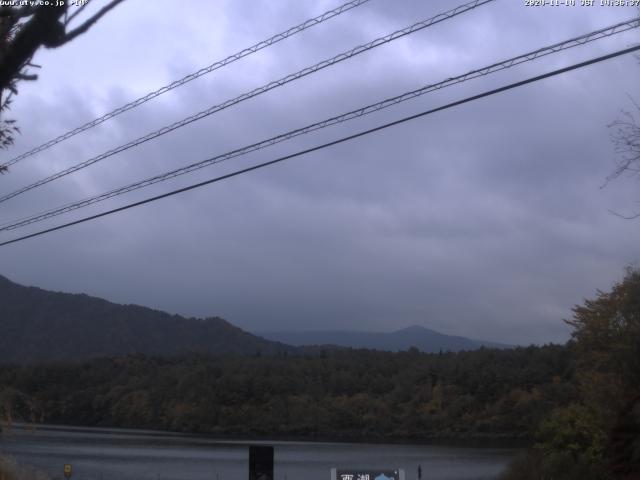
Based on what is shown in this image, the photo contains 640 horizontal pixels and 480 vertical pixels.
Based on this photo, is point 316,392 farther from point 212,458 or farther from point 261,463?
point 261,463

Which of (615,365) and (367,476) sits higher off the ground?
(615,365)

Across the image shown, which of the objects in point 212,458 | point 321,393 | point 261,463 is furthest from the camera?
point 321,393

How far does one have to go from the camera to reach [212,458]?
5003 cm

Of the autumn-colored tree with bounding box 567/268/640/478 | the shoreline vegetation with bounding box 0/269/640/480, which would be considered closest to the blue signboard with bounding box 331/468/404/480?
the autumn-colored tree with bounding box 567/268/640/478

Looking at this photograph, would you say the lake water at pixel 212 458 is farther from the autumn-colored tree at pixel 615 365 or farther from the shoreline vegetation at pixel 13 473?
the shoreline vegetation at pixel 13 473

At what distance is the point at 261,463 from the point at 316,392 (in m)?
71.5

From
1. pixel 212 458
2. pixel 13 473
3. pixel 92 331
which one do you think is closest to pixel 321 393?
pixel 212 458

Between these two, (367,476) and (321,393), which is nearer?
(367,476)

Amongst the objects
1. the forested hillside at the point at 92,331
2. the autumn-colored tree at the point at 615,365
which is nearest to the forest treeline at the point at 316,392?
the forested hillside at the point at 92,331

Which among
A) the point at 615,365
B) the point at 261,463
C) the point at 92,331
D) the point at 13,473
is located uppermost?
the point at 92,331

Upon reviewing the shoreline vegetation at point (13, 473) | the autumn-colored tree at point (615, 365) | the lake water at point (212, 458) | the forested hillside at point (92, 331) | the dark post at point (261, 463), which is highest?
the forested hillside at point (92, 331)

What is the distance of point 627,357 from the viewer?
2225cm

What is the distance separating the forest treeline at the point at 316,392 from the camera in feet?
235

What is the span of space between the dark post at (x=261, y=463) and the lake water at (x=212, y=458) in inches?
870
